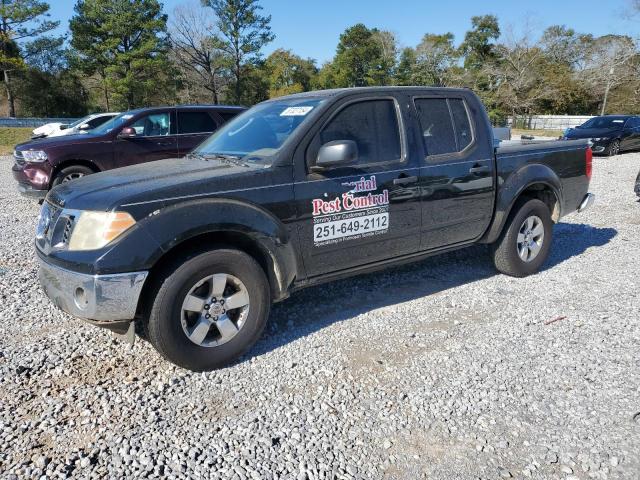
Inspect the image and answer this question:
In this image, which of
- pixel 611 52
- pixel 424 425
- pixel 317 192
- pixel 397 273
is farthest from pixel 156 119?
pixel 611 52

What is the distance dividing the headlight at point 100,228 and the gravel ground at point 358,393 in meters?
0.92

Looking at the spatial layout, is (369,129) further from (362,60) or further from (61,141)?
(362,60)

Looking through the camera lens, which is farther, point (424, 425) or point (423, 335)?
point (423, 335)

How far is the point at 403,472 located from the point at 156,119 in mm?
8063

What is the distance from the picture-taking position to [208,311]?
10.7ft

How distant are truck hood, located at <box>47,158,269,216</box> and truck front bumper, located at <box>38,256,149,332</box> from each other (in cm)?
42

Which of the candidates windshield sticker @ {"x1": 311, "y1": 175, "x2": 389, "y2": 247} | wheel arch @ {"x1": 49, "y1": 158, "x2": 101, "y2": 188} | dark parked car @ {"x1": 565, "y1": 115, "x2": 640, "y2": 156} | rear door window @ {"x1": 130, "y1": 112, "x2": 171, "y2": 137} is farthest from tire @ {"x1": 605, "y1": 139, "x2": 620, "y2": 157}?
windshield sticker @ {"x1": 311, "y1": 175, "x2": 389, "y2": 247}

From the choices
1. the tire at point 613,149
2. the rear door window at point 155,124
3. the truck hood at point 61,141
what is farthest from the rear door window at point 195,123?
the tire at point 613,149

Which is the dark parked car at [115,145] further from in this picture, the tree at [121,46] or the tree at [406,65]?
the tree at [406,65]

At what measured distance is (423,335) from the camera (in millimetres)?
3822

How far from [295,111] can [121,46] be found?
136 feet

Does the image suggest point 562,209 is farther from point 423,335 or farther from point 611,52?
point 611,52

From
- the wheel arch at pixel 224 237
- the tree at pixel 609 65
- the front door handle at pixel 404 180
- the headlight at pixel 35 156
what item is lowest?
the wheel arch at pixel 224 237

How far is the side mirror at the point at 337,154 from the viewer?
3.42 meters
